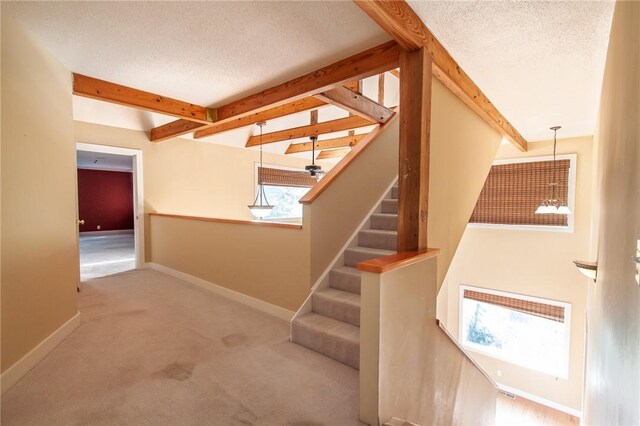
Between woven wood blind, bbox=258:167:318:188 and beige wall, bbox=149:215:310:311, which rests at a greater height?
woven wood blind, bbox=258:167:318:188

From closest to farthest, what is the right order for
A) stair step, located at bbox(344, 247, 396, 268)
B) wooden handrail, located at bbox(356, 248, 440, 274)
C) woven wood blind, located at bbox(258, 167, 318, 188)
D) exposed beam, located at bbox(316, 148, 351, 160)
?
wooden handrail, located at bbox(356, 248, 440, 274) → stair step, located at bbox(344, 247, 396, 268) → woven wood blind, located at bbox(258, 167, 318, 188) → exposed beam, located at bbox(316, 148, 351, 160)

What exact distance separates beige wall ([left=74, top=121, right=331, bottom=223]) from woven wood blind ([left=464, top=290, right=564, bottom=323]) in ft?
16.8

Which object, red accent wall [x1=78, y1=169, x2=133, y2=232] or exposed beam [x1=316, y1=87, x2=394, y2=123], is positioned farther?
red accent wall [x1=78, y1=169, x2=133, y2=232]

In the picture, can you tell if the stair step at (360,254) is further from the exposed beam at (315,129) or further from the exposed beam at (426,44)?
the exposed beam at (315,129)

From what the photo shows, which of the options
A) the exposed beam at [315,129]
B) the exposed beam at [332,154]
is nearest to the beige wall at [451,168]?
the exposed beam at [315,129]

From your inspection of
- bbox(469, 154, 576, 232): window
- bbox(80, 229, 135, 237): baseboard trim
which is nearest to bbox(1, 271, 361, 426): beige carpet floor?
bbox(469, 154, 576, 232): window

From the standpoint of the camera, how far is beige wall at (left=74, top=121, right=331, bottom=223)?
485 cm

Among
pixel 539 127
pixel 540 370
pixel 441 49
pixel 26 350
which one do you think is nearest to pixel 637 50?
pixel 441 49

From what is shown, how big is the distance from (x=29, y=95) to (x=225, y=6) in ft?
5.04

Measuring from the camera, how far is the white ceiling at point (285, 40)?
1.92 metres

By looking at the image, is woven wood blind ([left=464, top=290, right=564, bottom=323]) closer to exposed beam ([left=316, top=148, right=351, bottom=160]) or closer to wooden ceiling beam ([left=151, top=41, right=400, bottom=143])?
exposed beam ([left=316, top=148, right=351, bottom=160])

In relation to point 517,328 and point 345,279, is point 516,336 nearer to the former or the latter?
point 517,328

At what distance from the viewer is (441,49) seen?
236 centimetres

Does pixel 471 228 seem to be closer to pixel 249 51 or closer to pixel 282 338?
pixel 282 338
